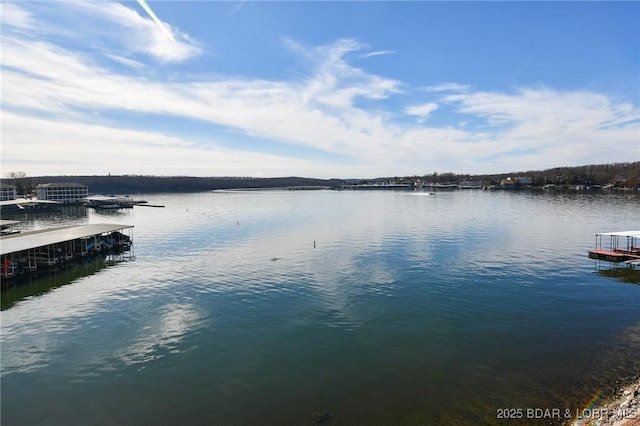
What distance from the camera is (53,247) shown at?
3897cm

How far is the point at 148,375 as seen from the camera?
52.6ft

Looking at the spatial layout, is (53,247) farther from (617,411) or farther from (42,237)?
(617,411)

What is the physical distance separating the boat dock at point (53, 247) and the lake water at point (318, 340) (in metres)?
3.36

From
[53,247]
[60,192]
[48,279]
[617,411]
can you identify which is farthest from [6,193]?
[617,411]

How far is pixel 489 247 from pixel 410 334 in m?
26.8

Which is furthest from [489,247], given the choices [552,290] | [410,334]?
[410,334]

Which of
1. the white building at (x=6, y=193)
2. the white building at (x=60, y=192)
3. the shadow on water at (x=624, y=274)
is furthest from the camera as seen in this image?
the white building at (x=60, y=192)

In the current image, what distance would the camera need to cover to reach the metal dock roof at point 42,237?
33256 millimetres

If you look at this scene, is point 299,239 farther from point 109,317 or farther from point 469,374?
point 469,374

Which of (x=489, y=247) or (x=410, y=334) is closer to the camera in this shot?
(x=410, y=334)

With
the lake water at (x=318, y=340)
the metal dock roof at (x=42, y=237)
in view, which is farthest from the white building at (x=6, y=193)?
the lake water at (x=318, y=340)

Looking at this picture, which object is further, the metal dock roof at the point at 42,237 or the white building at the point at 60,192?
the white building at the point at 60,192

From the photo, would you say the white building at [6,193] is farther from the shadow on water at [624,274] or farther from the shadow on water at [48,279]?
the shadow on water at [624,274]

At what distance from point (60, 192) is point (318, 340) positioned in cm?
14202
